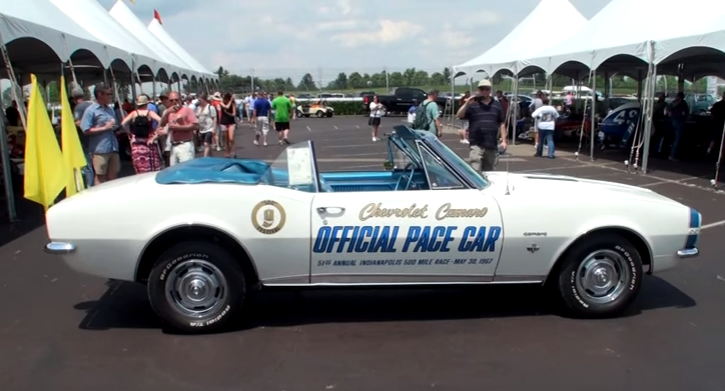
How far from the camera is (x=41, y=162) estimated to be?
6434 mm

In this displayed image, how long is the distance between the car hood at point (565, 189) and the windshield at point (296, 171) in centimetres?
134

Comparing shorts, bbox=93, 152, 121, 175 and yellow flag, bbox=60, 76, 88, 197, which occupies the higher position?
yellow flag, bbox=60, 76, 88, 197

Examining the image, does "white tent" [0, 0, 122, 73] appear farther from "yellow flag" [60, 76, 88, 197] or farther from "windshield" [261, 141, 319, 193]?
"windshield" [261, 141, 319, 193]

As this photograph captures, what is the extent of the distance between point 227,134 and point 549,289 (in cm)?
1233

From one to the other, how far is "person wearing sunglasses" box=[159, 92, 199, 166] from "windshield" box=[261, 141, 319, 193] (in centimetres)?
409

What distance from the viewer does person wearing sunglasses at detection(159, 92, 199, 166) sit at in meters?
8.76

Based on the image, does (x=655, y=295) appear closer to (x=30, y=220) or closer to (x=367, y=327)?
(x=367, y=327)

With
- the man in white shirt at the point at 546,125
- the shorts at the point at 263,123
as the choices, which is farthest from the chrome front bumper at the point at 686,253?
the shorts at the point at 263,123

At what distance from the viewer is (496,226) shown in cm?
468

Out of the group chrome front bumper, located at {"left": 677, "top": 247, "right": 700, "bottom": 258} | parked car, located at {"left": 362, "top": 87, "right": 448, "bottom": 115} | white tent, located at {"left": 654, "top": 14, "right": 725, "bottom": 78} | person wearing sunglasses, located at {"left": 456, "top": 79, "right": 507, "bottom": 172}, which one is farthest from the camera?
parked car, located at {"left": 362, "top": 87, "right": 448, "bottom": 115}

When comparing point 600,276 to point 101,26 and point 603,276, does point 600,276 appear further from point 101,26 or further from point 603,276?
point 101,26

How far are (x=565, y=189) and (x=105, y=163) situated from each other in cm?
635

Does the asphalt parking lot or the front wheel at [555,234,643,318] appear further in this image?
Answer: the front wheel at [555,234,643,318]

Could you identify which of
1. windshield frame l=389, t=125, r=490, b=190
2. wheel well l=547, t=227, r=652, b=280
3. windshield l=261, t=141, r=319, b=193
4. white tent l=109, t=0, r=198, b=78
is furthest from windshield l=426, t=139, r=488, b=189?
white tent l=109, t=0, r=198, b=78
